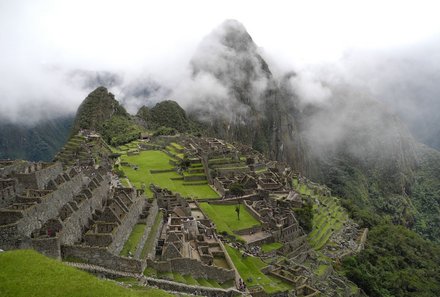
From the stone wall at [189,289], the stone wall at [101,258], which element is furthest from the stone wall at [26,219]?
the stone wall at [189,289]

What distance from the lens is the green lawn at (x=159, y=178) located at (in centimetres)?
5464

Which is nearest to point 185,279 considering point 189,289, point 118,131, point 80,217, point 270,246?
point 189,289

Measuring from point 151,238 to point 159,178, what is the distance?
93.0 ft

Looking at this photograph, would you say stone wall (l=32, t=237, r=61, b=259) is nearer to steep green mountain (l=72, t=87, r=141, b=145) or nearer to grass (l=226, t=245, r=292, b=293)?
grass (l=226, t=245, r=292, b=293)

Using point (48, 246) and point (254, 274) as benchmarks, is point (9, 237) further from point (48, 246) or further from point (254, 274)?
point (254, 274)

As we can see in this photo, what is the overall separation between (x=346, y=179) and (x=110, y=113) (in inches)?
3996

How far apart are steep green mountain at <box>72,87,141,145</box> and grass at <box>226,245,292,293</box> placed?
59416 mm

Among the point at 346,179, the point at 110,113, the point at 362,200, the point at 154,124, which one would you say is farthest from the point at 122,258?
the point at 346,179

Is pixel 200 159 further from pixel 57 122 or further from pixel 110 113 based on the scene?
pixel 110 113

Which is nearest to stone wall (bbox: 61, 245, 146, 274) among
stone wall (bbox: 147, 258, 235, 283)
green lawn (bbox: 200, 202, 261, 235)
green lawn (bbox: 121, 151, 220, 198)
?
stone wall (bbox: 147, 258, 235, 283)

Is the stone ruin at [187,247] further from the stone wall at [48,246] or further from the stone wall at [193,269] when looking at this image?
the stone wall at [48,246]

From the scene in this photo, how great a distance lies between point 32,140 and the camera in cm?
5662

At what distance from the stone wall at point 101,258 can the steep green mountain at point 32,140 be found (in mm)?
33680

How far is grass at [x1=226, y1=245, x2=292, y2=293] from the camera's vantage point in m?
35.1
